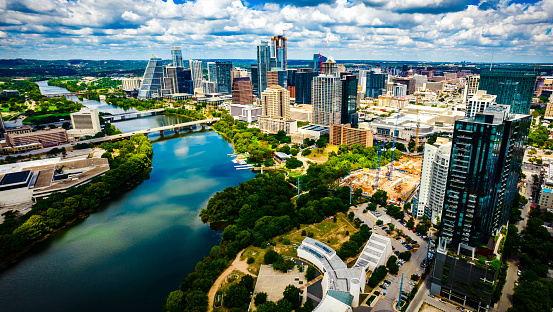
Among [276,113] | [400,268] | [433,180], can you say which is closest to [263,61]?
[276,113]

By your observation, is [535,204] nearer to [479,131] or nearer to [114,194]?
[479,131]

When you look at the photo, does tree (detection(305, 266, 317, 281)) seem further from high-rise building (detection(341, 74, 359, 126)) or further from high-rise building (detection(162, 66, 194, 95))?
high-rise building (detection(162, 66, 194, 95))

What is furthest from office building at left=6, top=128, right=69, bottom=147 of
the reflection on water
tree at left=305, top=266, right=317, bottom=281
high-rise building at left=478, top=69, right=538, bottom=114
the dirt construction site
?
high-rise building at left=478, top=69, right=538, bottom=114

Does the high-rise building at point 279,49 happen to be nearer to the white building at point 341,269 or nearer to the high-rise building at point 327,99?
the high-rise building at point 327,99

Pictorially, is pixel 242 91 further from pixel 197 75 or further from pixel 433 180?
pixel 433 180

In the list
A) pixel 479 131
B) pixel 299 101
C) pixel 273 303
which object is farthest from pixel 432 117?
pixel 273 303
